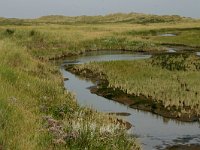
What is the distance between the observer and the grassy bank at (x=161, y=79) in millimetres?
25153

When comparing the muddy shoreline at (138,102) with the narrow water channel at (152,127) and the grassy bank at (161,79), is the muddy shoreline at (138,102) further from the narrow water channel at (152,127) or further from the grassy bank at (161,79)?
the narrow water channel at (152,127)

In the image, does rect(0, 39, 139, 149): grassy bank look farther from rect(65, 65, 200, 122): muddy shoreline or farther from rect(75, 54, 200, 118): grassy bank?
rect(75, 54, 200, 118): grassy bank

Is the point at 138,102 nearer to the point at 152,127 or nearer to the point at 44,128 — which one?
the point at 152,127

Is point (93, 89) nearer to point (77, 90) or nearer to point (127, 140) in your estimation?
point (77, 90)

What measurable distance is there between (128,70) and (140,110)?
1146 centimetres

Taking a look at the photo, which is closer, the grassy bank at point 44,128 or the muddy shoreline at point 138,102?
the grassy bank at point 44,128

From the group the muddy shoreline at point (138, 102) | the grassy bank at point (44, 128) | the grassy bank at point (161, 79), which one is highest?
the grassy bank at point (44, 128)

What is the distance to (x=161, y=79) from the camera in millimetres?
31594

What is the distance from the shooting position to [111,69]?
3712 cm

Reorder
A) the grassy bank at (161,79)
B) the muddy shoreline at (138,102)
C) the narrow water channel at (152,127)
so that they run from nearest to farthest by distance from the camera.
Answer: the narrow water channel at (152,127)
the muddy shoreline at (138,102)
the grassy bank at (161,79)

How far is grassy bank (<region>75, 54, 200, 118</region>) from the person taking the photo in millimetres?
25153

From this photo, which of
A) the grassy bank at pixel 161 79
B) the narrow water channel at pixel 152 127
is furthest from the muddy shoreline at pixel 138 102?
the narrow water channel at pixel 152 127

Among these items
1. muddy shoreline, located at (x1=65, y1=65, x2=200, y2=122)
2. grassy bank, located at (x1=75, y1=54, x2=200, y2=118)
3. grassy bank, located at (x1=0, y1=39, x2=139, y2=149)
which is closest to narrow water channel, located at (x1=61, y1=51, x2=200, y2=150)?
muddy shoreline, located at (x1=65, y1=65, x2=200, y2=122)

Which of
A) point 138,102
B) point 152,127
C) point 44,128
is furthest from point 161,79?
point 44,128
